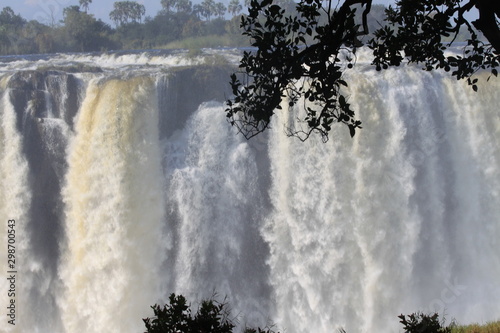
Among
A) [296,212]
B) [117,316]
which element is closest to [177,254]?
[117,316]

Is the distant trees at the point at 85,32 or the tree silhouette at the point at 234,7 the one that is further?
the tree silhouette at the point at 234,7

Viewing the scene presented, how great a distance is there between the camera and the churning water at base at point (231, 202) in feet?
47.3

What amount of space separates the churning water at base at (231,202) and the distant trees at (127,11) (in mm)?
17303

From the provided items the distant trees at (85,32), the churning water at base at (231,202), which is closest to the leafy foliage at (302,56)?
the churning water at base at (231,202)

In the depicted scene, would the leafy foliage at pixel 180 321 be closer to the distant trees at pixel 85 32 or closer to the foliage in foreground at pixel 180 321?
the foliage in foreground at pixel 180 321

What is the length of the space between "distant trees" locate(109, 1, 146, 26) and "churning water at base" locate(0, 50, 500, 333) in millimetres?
17303

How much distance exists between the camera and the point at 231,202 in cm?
1507

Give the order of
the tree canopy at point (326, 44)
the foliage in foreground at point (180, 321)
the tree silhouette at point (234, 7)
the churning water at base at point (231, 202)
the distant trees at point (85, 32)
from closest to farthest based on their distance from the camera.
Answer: the foliage in foreground at point (180, 321) → the tree canopy at point (326, 44) → the churning water at base at point (231, 202) → the distant trees at point (85, 32) → the tree silhouette at point (234, 7)

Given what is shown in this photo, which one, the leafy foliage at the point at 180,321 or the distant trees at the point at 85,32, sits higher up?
the distant trees at the point at 85,32

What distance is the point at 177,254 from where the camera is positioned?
14.8 metres

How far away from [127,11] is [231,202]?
802 inches

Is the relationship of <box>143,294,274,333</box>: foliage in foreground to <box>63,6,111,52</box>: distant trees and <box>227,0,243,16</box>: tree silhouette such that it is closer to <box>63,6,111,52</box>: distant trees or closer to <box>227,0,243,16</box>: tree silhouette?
<box>63,6,111,52</box>: distant trees

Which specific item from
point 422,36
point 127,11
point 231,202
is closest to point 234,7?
point 127,11

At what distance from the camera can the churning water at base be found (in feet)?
47.3
